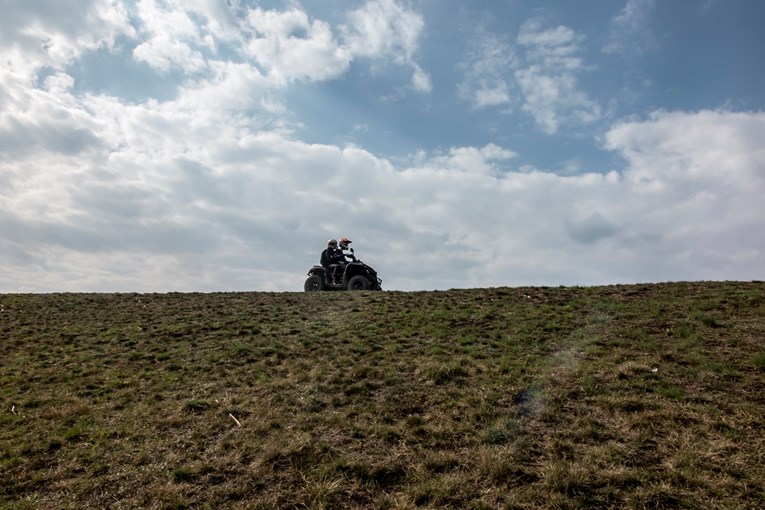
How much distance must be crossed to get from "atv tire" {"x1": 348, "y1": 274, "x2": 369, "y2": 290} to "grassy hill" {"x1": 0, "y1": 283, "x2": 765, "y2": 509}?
6957 mm

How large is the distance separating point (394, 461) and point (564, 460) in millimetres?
2617

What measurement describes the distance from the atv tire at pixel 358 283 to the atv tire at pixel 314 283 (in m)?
1.81

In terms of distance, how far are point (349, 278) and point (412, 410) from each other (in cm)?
1522

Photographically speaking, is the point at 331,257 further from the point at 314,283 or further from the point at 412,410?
the point at 412,410

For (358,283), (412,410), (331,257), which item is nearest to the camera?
(412,410)

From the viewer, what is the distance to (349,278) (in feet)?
79.7

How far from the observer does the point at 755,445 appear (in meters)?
7.04

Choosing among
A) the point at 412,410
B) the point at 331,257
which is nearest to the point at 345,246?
the point at 331,257

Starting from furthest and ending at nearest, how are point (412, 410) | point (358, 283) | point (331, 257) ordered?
point (331, 257)
point (358, 283)
point (412, 410)

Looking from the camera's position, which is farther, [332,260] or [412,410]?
[332,260]

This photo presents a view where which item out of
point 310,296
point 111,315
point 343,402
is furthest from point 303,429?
point 111,315

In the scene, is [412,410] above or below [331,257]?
below

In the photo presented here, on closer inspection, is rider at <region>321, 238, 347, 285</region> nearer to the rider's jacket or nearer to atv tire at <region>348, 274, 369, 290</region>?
the rider's jacket

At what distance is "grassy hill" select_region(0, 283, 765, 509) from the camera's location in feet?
22.3
